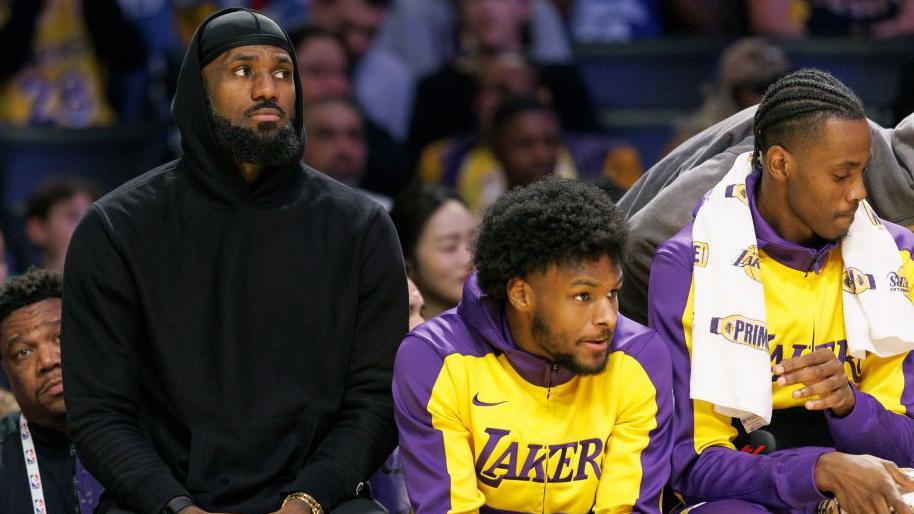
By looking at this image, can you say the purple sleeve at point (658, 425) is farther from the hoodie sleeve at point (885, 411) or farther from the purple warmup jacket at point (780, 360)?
the hoodie sleeve at point (885, 411)

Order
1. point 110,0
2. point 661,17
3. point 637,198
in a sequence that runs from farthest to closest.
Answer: point 661,17
point 110,0
point 637,198

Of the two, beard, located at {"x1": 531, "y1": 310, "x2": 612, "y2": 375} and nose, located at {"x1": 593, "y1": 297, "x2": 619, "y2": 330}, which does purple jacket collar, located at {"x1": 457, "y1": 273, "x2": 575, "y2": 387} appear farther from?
nose, located at {"x1": 593, "y1": 297, "x2": 619, "y2": 330}

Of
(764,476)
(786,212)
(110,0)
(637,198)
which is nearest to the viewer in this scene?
(764,476)

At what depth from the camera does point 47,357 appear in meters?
3.52

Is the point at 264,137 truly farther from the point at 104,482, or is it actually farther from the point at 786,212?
the point at 786,212

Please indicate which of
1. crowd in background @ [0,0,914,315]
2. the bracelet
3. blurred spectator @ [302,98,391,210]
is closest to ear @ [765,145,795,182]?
the bracelet

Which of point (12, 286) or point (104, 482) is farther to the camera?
point (12, 286)

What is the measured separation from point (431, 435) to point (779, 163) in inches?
38.7

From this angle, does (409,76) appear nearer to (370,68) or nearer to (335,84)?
(370,68)

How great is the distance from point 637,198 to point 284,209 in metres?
0.97

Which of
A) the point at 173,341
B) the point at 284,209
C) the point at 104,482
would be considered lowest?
the point at 104,482

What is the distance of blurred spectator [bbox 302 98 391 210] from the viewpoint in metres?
5.61

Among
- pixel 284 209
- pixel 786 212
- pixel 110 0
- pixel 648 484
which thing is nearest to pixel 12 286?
pixel 284 209

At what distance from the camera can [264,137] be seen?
3.15 meters
